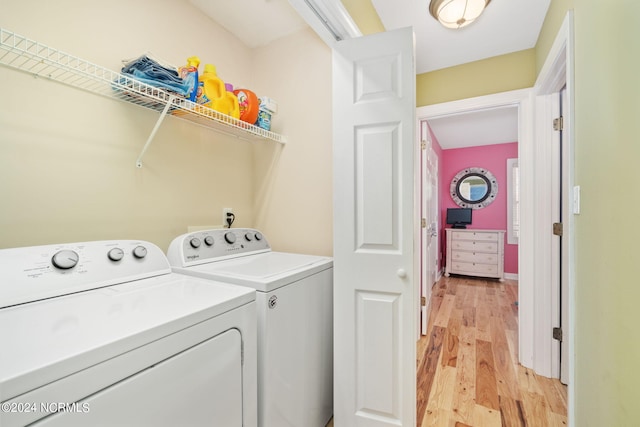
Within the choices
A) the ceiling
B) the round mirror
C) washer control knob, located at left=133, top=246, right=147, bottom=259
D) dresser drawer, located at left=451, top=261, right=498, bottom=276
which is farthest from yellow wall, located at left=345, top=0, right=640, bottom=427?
the round mirror

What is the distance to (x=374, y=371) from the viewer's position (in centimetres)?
134

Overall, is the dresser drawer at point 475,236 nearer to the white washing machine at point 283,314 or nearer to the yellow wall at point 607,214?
the yellow wall at point 607,214

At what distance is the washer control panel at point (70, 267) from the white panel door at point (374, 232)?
87 centimetres

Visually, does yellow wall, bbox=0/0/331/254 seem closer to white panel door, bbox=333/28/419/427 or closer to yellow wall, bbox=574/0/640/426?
white panel door, bbox=333/28/419/427

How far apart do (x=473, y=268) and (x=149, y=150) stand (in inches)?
197

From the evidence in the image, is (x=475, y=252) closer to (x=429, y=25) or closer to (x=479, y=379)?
(x=479, y=379)

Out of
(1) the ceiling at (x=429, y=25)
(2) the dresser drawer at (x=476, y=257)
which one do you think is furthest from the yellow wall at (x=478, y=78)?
(2) the dresser drawer at (x=476, y=257)

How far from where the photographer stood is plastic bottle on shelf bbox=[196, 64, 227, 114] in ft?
4.79

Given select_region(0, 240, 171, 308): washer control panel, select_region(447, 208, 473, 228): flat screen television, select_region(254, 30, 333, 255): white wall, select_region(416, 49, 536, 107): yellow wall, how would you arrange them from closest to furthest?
select_region(0, 240, 171, 308): washer control panel → select_region(254, 30, 333, 255): white wall → select_region(416, 49, 536, 107): yellow wall → select_region(447, 208, 473, 228): flat screen television

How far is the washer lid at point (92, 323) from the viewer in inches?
20.0

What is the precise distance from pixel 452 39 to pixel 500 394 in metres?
2.50

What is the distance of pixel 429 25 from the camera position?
77.4 inches

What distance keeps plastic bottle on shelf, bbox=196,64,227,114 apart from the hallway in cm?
208

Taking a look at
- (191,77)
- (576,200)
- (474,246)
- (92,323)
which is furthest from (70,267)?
(474,246)
